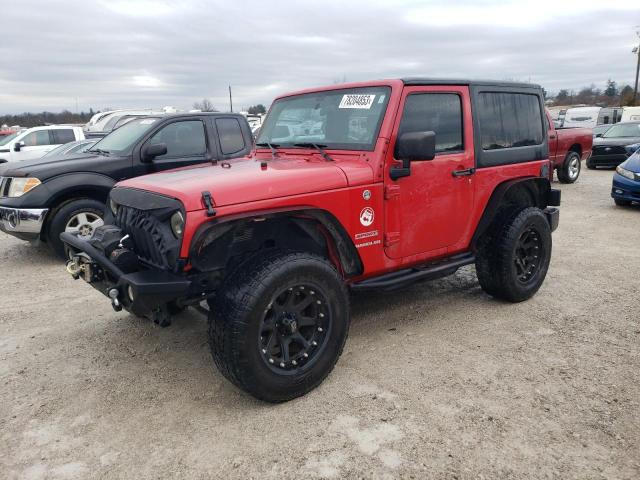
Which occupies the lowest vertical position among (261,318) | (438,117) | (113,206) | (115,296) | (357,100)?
(261,318)

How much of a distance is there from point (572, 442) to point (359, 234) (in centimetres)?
170

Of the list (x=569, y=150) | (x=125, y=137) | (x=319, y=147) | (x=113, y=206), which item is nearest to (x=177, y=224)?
(x=113, y=206)

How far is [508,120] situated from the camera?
14.5 feet

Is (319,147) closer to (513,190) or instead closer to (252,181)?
(252,181)

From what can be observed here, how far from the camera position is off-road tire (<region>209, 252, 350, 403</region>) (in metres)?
2.83

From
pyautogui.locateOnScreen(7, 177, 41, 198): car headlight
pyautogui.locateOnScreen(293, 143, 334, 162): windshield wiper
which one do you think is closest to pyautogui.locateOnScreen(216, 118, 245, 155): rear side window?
pyautogui.locateOnScreen(7, 177, 41, 198): car headlight

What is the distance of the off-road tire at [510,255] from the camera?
4.37m

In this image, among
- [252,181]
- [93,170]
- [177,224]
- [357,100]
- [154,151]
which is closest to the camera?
[177,224]

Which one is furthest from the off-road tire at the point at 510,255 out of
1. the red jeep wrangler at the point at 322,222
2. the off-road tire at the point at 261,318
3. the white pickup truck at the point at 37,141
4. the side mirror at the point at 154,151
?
the white pickup truck at the point at 37,141

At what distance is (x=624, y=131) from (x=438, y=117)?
50.8 ft

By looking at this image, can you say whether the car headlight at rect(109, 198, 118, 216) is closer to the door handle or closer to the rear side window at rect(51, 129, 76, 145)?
the door handle

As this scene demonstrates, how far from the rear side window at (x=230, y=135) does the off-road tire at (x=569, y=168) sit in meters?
9.48

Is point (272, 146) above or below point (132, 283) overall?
above

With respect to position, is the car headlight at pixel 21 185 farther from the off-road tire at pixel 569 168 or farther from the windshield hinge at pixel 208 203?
the off-road tire at pixel 569 168
